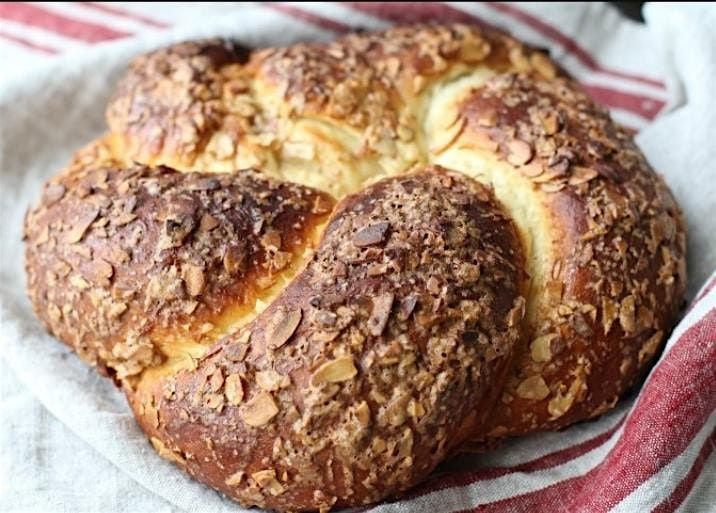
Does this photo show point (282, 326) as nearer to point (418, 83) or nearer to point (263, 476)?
point (263, 476)

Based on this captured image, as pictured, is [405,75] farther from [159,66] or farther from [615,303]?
[615,303]

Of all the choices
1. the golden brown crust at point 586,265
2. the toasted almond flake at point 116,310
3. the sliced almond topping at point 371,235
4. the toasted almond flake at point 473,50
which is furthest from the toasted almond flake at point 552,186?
the toasted almond flake at point 116,310

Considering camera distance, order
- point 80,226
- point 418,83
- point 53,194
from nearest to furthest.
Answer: point 80,226 < point 53,194 < point 418,83

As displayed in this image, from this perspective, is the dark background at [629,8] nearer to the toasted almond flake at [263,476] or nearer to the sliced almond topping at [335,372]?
the sliced almond topping at [335,372]

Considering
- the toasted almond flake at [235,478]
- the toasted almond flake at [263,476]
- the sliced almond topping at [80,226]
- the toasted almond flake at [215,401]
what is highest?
the sliced almond topping at [80,226]

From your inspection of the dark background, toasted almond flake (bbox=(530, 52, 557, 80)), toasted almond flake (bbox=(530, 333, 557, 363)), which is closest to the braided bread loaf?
toasted almond flake (bbox=(530, 333, 557, 363))

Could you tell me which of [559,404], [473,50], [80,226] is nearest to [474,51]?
[473,50]
